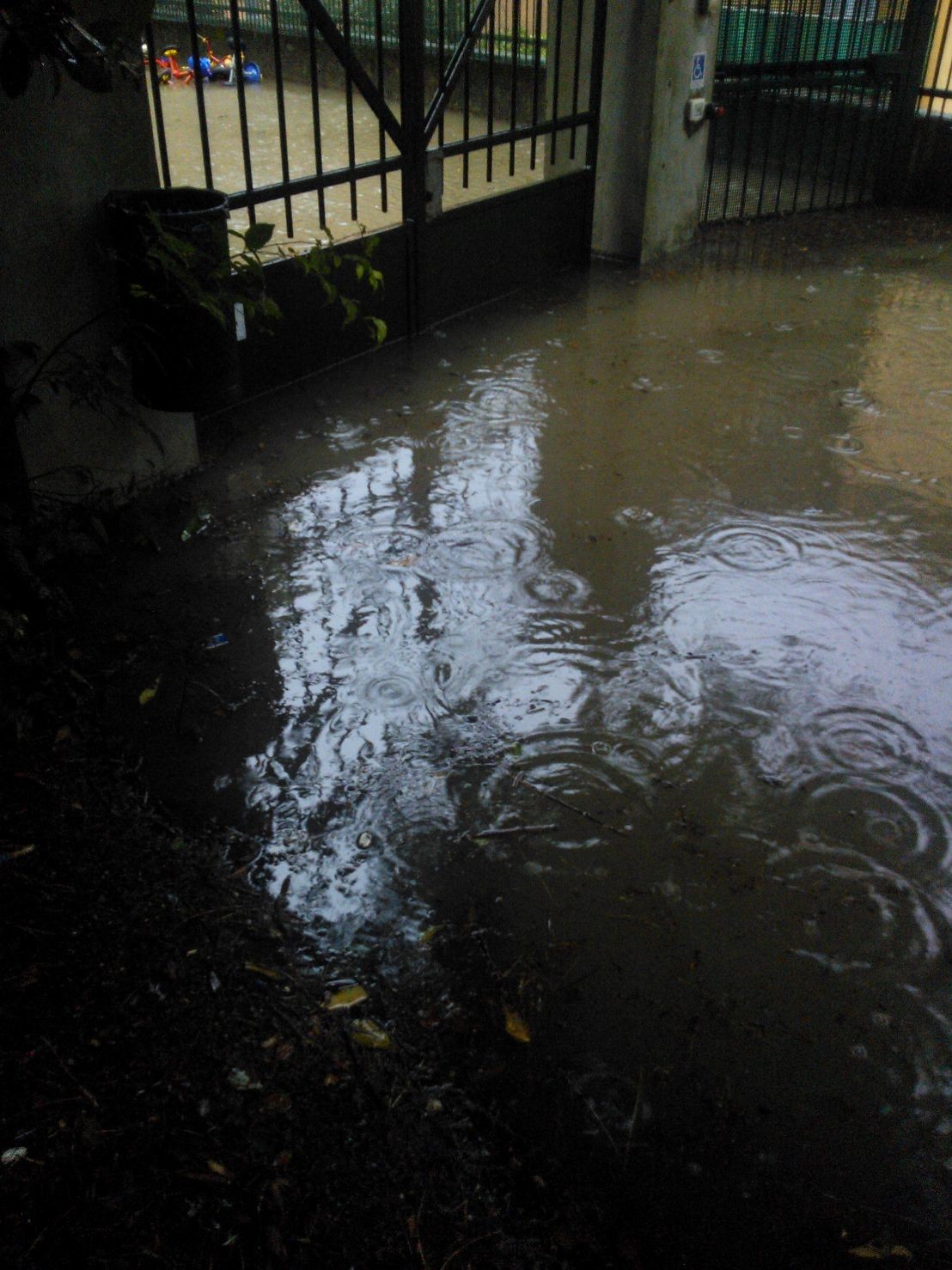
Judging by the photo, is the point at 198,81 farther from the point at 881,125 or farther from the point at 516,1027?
the point at 881,125

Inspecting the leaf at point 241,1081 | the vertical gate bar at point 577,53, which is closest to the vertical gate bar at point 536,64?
the vertical gate bar at point 577,53

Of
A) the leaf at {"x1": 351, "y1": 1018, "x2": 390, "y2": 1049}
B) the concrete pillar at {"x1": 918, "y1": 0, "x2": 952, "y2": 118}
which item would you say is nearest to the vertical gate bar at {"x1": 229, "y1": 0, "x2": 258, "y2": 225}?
the leaf at {"x1": 351, "y1": 1018, "x2": 390, "y2": 1049}

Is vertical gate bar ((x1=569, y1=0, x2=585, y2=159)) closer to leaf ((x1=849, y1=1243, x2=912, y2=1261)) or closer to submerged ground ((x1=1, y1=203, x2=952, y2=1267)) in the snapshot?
submerged ground ((x1=1, y1=203, x2=952, y2=1267))

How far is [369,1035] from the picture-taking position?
2676 mm

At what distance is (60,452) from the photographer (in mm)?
4621

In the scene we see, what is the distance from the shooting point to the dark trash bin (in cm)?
429

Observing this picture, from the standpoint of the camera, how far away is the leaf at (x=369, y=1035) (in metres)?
2.65

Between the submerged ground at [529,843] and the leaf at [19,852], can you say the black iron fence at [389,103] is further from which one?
the leaf at [19,852]

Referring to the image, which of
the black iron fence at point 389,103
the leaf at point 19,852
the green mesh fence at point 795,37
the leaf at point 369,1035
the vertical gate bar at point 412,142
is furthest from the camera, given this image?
the green mesh fence at point 795,37

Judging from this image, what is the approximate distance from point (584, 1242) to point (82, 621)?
2924mm

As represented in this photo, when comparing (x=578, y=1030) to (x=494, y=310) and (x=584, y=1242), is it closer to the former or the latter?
(x=584, y=1242)

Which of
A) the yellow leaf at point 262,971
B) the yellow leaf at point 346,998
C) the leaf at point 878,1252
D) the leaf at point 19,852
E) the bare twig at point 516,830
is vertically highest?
the leaf at point 19,852

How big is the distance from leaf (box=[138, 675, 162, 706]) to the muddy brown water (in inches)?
5.6

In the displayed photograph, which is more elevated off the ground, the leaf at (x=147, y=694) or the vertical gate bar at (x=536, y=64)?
the vertical gate bar at (x=536, y=64)
